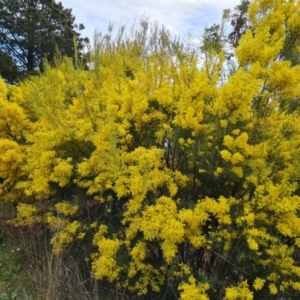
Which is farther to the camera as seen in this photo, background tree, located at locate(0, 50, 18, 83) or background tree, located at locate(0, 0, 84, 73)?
background tree, located at locate(0, 0, 84, 73)

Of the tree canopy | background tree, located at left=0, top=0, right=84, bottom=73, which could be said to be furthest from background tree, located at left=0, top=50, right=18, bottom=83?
the tree canopy

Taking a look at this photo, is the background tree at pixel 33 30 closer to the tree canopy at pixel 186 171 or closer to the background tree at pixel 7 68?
the background tree at pixel 7 68

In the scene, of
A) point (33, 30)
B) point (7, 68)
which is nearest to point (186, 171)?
point (7, 68)

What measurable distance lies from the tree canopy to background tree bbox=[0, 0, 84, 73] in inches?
687

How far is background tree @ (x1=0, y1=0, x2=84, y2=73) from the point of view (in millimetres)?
21547

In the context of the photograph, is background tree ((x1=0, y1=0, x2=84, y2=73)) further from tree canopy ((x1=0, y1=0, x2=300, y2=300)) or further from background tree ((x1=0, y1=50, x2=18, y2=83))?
tree canopy ((x1=0, y1=0, x2=300, y2=300))

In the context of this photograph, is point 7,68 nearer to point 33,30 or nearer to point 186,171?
point 33,30

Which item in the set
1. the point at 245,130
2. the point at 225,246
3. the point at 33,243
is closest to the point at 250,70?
the point at 245,130

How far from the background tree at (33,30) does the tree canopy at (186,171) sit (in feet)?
57.3

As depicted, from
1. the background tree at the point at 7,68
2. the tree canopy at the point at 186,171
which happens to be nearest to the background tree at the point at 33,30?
the background tree at the point at 7,68

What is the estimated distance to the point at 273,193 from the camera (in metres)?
3.30

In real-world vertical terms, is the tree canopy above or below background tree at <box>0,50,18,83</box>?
below

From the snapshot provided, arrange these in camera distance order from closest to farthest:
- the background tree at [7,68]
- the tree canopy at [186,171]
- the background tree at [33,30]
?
1. the tree canopy at [186,171]
2. the background tree at [7,68]
3. the background tree at [33,30]

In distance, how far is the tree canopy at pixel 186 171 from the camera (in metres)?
3.46
